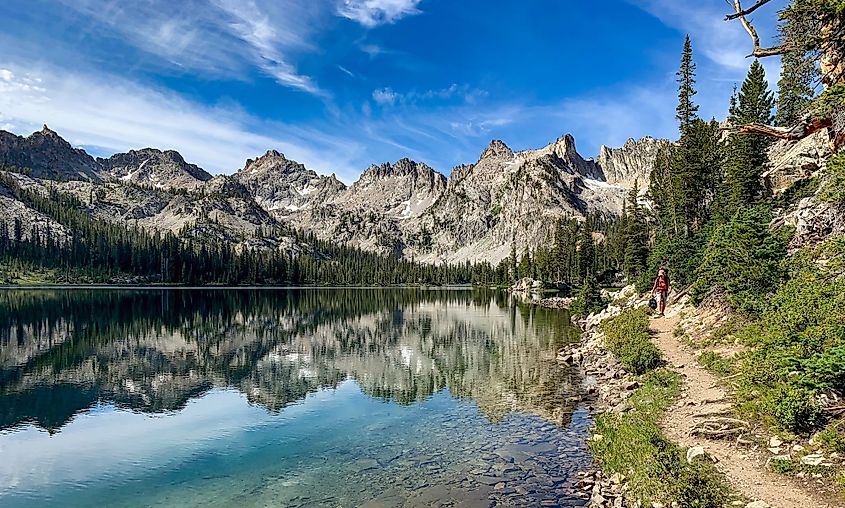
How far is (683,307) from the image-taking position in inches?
1786

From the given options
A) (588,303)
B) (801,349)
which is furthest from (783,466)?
(588,303)

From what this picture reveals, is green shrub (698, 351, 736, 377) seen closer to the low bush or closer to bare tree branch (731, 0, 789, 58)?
the low bush

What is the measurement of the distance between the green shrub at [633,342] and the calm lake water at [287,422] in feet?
14.7

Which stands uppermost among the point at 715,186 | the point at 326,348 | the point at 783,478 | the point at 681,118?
the point at 681,118

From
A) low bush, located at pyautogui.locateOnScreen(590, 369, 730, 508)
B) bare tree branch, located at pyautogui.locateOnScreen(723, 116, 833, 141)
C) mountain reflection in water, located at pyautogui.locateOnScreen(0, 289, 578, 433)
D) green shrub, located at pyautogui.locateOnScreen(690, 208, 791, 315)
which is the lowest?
mountain reflection in water, located at pyautogui.locateOnScreen(0, 289, 578, 433)

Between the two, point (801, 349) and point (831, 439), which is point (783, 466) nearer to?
point (831, 439)

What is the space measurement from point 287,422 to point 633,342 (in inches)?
967

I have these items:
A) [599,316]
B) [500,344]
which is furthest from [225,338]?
[599,316]

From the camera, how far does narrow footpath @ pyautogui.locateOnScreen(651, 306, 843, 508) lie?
1342 cm

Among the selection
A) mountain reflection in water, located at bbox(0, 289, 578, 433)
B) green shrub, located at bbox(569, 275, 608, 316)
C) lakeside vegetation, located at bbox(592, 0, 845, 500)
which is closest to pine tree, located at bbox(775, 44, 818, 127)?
lakeside vegetation, located at bbox(592, 0, 845, 500)

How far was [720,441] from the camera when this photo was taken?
18.2 metres

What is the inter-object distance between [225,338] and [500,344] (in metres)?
37.5

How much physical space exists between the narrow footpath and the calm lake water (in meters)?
4.51

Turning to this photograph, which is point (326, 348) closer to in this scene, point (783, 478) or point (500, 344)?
point (500, 344)
